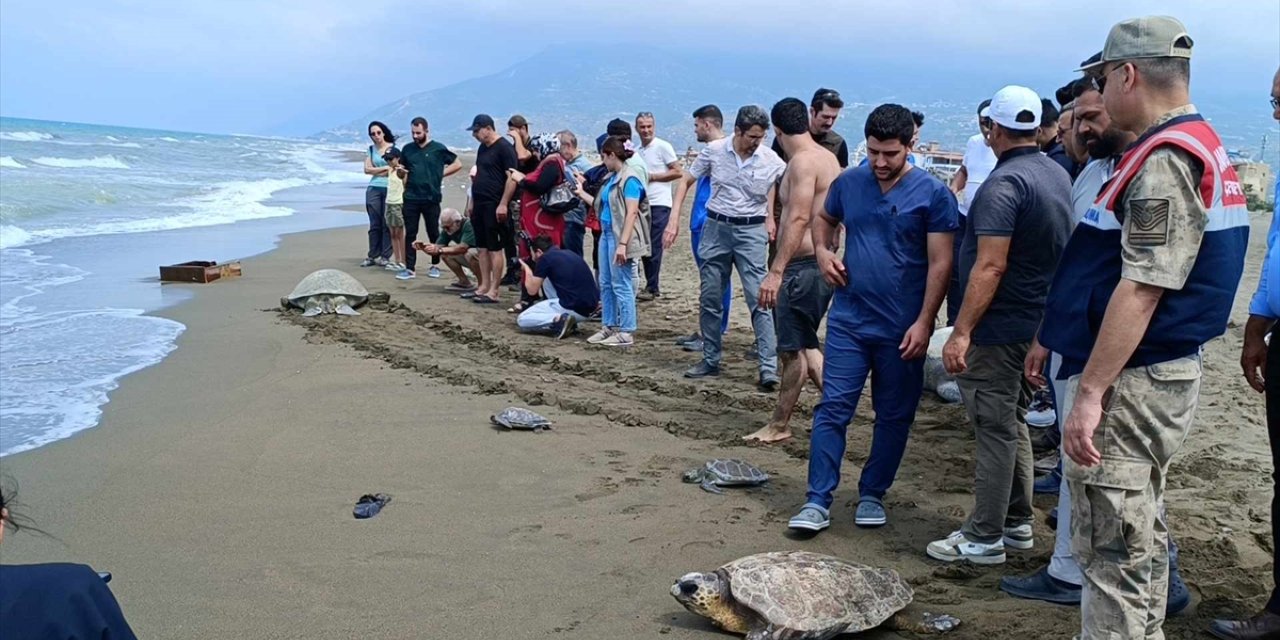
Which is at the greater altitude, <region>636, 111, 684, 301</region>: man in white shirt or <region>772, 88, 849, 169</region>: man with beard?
<region>772, 88, 849, 169</region>: man with beard

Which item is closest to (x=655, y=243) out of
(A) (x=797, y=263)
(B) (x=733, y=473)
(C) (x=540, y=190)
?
(C) (x=540, y=190)

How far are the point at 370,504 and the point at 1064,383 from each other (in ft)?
9.23

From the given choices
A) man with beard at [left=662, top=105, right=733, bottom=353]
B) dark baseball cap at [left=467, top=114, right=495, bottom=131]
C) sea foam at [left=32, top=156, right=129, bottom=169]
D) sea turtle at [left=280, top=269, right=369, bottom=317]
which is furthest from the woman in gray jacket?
sea foam at [left=32, top=156, right=129, bottom=169]

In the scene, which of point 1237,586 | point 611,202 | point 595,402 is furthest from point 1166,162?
point 611,202

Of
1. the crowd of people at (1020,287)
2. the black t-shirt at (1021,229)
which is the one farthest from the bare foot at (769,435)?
the black t-shirt at (1021,229)

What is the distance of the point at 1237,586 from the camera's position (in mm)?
3461

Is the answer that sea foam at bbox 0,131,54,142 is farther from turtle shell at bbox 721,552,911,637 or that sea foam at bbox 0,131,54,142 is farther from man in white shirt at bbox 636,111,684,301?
turtle shell at bbox 721,552,911,637

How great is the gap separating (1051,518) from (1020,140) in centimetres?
158

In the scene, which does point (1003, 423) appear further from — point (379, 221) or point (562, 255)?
point (379, 221)

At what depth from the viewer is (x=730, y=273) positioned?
642 cm

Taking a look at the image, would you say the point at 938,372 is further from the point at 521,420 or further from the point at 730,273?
the point at 521,420

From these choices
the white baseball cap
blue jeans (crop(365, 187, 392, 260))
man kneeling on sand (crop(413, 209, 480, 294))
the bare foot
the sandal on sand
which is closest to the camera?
the white baseball cap

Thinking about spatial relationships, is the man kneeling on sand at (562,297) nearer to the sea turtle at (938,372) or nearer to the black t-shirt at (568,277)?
the black t-shirt at (568,277)

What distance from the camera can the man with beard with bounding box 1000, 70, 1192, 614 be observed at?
323 cm
